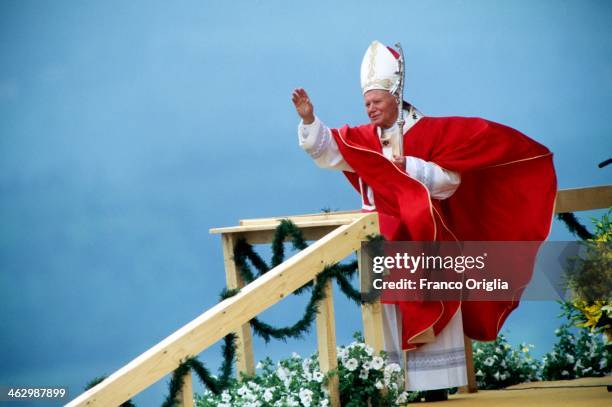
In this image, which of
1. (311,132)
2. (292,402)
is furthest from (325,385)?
(311,132)

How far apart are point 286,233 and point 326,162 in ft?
1.73

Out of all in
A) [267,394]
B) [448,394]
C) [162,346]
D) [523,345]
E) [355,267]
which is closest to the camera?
[162,346]

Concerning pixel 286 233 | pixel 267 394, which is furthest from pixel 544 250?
pixel 267 394

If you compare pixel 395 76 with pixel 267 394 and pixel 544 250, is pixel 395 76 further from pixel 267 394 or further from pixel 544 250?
pixel 267 394

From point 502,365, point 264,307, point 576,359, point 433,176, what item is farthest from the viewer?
point 576,359

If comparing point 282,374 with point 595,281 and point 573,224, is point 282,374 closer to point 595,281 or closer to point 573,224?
point 595,281

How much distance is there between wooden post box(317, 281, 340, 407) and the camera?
4.36 metres

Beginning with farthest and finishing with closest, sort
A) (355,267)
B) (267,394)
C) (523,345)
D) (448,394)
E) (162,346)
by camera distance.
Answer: (523,345)
(448,394)
(355,267)
(267,394)
(162,346)

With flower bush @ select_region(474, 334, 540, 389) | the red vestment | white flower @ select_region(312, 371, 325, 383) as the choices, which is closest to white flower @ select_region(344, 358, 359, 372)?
white flower @ select_region(312, 371, 325, 383)

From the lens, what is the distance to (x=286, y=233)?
4895 millimetres

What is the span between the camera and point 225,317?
3.91m

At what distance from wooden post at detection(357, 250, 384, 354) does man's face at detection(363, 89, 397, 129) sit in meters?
0.86

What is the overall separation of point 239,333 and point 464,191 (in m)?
1.34

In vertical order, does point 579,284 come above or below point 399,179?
below
